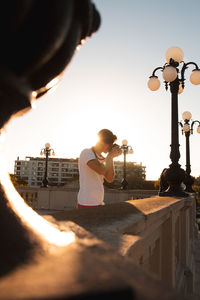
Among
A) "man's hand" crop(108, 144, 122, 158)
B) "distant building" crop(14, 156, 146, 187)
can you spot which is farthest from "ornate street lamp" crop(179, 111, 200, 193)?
"distant building" crop(14, 156, 146, 187)

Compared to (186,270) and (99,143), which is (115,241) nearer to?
(99,143)

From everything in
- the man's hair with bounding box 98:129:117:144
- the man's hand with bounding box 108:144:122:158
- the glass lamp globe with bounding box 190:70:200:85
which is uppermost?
the glass lamp globe with bounding box 190:70:200:85

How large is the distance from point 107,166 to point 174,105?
455 cm

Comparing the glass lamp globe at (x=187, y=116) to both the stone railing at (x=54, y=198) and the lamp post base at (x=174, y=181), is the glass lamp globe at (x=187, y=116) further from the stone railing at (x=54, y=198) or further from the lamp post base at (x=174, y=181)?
the lamp post base at (x=174, y=181)

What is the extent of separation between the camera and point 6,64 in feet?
1.65

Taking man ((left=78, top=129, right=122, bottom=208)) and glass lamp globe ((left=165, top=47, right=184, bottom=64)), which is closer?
man ((left=78, top=129, right=122, bottom=208))

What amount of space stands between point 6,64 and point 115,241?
2.78 ft

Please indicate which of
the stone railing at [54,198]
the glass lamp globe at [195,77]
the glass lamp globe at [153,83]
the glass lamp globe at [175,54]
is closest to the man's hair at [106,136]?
the glass lamp globe at [175,54]

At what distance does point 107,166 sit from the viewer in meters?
3.56

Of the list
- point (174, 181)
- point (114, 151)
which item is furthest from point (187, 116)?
point (114, 151)

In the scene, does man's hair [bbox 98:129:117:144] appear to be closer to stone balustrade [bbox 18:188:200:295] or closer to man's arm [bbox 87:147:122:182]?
man's arm [bbox 87:147:122:182]

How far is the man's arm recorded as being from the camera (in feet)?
11.0

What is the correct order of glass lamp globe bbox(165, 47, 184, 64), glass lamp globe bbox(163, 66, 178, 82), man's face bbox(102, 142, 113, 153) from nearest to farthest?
man's face bbox(102, 142, 113, 153), glass lamp globe bbox(163, 66, 178, 82), glass lamp globe bbox(165, 47, 184, 64)

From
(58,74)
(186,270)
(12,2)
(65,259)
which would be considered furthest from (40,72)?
(186,270)
